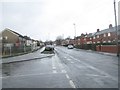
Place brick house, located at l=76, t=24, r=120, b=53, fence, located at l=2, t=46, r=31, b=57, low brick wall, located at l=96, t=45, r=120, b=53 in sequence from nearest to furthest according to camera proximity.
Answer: fence, located at l=2, t=46, r=31, b=57 → low brick wall, located at l=96, t=45, r=120, b=53 → brick house, located at l=76, t=24, r=120, b=53

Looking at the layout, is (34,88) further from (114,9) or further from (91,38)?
(91,38)

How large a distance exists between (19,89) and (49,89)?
1.19 meters

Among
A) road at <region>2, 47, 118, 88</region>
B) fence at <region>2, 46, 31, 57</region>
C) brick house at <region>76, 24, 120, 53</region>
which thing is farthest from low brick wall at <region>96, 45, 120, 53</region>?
road at <region>2, 47, 118, 88</region>

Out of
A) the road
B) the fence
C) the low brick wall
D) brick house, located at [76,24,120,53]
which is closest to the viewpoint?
the road

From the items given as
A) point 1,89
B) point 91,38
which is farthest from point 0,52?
point 91,38

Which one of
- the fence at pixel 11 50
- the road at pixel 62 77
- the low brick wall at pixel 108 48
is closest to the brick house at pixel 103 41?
the low brick wall at pixel 108 48

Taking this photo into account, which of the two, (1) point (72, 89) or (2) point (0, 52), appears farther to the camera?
(2) point (0, 52)

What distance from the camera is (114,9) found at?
122 ft

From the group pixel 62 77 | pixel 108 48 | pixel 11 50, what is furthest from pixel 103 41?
pixel 62 77

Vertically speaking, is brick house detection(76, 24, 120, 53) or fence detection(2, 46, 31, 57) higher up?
brick house detection(76, 24, 120, 53)

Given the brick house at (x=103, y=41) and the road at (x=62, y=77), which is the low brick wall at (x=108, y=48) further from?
the road at (x=62, y=77)

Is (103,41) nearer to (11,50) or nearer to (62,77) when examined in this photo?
Result: (11,50)

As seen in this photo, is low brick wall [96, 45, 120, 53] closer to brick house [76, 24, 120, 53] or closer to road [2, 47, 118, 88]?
brick house [76, 24, 120, 53]

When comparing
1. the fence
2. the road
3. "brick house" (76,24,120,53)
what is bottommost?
the road
